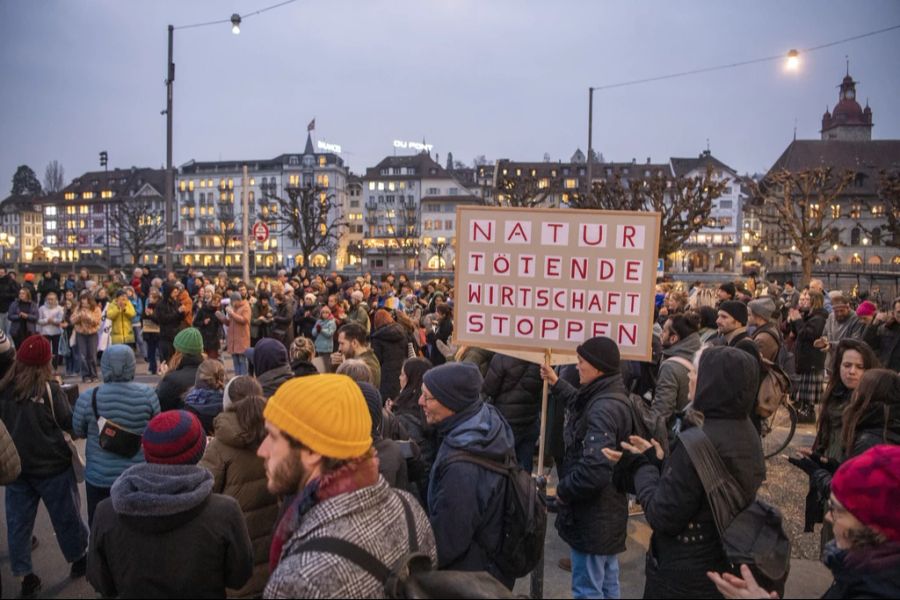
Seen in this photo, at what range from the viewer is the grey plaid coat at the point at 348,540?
176cm

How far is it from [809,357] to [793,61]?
9.56 metres

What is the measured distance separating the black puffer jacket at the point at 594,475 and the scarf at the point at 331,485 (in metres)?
1.96

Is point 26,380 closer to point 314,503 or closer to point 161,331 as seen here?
point 314,503

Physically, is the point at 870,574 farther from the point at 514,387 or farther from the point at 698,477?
A: the point at 514,387

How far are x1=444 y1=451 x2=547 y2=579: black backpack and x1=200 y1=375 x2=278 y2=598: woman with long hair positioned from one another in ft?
4.23

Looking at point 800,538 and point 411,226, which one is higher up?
point 411,226

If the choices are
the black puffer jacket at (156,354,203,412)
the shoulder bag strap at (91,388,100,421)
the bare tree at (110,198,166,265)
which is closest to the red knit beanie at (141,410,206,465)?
the shoulder bag strap at (91,388,100,421)

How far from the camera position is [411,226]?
95875 mm

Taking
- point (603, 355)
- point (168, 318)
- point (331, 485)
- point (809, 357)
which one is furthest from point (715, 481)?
point (168, 318)

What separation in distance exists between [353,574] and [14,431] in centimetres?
400

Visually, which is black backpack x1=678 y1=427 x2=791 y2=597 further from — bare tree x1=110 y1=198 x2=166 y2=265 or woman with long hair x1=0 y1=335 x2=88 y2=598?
bare tree x1=110 y1=198 x2=166 y2=265

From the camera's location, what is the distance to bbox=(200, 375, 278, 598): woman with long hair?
3.67 m

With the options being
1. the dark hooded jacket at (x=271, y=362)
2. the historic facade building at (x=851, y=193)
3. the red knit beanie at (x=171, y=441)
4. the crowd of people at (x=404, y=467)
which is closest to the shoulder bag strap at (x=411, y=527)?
the crowd of people at (x=404, y=467)

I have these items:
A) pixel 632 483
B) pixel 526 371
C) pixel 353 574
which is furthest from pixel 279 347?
pixel 353 574
